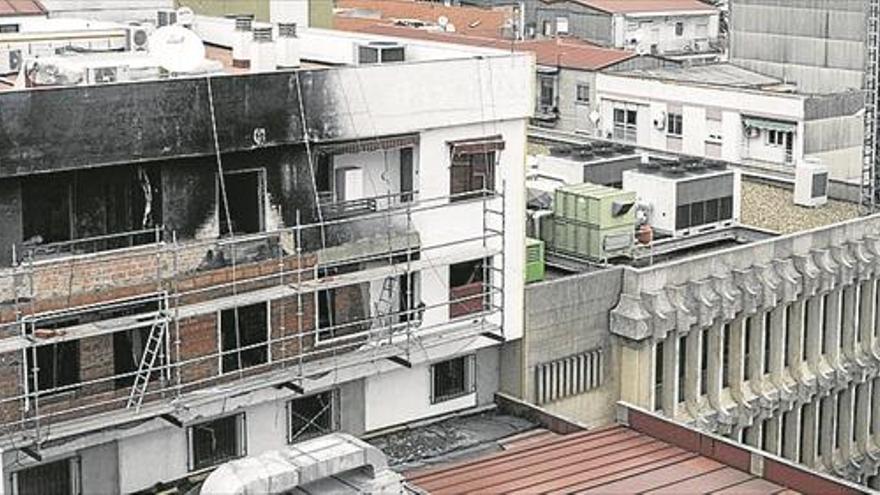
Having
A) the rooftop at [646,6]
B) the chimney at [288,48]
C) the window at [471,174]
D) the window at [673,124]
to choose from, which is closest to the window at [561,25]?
the rooftop at [646,6]

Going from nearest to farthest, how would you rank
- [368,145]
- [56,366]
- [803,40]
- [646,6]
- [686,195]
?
[56,366] < [368,145] < [686,195] < [803,40] < [646,6]

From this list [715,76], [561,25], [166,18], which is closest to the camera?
[166,18]

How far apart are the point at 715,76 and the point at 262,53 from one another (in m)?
36.9

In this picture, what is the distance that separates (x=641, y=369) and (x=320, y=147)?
1032 cm

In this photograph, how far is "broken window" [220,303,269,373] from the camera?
98.2 feet

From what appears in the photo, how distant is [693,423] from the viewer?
123 ft

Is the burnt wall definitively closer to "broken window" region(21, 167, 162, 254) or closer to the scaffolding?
"broken window" region(21, 167, 162, 254)

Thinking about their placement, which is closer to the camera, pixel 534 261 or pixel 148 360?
pixel 148 360

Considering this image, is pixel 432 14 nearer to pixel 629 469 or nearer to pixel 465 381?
pixel 465 381

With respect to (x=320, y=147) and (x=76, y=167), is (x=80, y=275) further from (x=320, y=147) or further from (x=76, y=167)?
(x=320, y=147)

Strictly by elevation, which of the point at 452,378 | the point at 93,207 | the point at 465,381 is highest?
the point at 93,207

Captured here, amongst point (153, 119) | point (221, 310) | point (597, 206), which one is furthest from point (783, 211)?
point (153, 119)

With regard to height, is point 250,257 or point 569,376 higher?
point 250,257

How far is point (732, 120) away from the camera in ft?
194
